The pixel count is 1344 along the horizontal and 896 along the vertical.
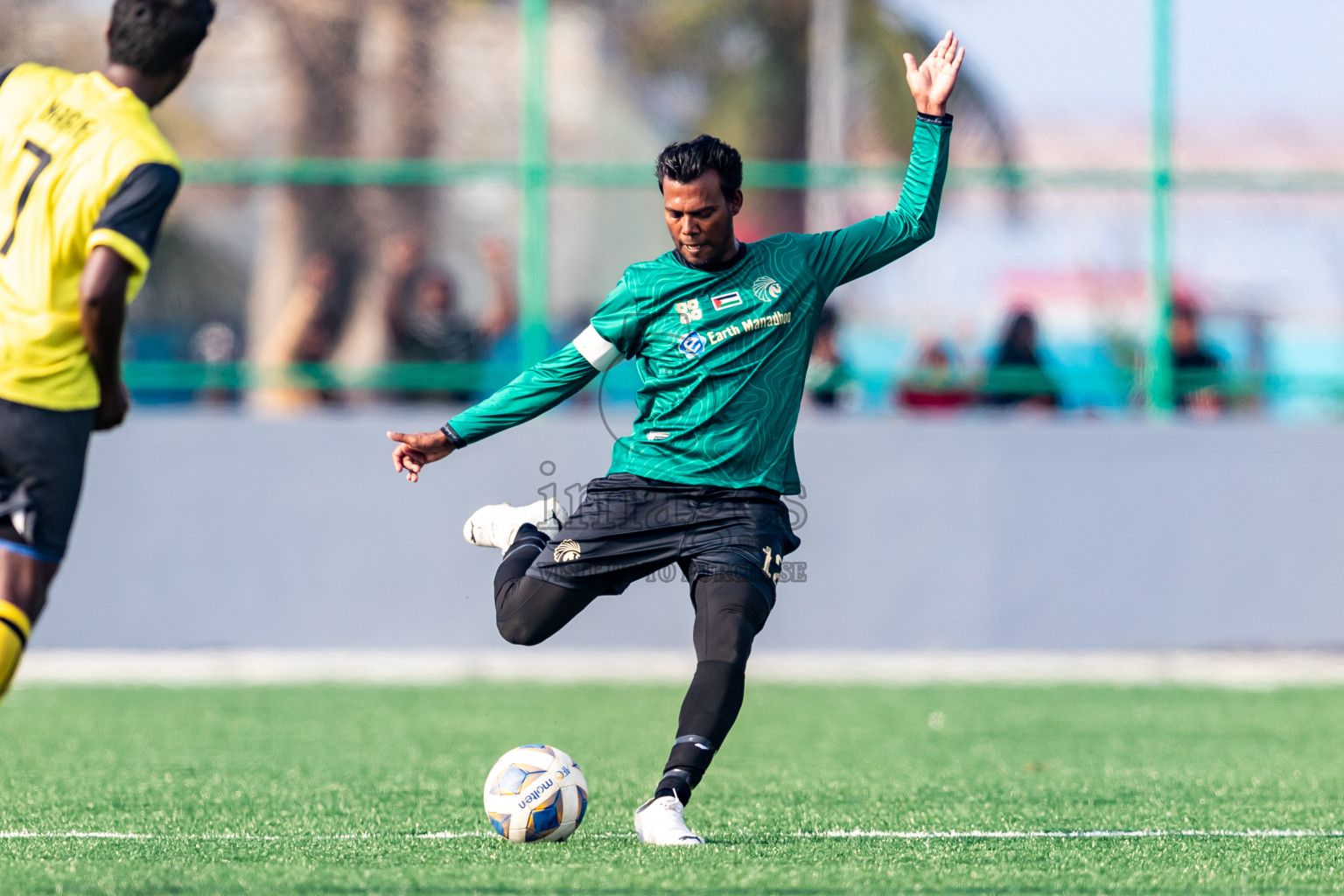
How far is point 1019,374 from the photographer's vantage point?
11.2 m

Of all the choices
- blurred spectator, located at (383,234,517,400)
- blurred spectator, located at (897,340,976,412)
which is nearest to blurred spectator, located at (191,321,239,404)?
blurred spectator, located at (383,234,517,400)

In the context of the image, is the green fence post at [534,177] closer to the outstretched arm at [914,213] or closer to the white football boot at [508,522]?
the white football boot at [508,522]

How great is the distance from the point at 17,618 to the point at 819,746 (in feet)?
13.9

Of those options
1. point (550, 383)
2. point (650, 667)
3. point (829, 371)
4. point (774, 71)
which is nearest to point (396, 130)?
point (774, 71)

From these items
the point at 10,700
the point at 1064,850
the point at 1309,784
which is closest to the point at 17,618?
the point at 1064,850

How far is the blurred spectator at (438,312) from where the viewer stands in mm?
11180

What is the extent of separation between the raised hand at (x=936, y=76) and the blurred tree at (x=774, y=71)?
228 inches

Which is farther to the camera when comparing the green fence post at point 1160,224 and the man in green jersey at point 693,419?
the green fence post at point 1160,224

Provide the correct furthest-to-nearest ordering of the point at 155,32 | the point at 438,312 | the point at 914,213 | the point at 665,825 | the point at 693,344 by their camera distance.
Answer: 1. the point at 438,312
2. the point at 914,213
3. the point at 693,344
4. the point at 665,825
5. the point at 155,32

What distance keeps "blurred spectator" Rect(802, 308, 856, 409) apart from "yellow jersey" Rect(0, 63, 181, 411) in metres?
7.10

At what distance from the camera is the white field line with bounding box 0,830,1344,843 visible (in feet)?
16.9

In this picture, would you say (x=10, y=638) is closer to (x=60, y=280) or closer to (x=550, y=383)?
(x=60, y=280)

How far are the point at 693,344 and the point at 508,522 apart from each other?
3.24 ft

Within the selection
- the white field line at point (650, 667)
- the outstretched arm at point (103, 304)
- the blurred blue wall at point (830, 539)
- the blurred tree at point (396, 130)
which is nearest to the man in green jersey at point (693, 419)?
the outstretched arm at point (103, 304)
